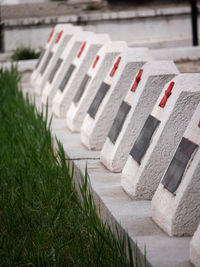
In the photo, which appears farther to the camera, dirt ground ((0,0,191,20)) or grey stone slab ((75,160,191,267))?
dirt ground ((0,0,191,20))

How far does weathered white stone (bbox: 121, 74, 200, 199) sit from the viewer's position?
13.0ft

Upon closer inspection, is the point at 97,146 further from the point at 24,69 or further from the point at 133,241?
the point at 24,69

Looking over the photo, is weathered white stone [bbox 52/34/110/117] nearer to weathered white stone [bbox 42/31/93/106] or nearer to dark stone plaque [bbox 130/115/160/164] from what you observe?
weathered white stone [bbox 42/31/93/106]

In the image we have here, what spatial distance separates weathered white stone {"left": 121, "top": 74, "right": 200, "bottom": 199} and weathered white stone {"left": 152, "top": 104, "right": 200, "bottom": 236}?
32 centimetres

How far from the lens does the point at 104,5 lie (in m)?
17.5

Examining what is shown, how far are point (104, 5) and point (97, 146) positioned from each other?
1224 centimetres

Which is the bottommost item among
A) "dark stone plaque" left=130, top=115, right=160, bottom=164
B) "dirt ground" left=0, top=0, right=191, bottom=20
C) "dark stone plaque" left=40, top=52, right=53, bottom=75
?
"dirt ground" left=0, top=0, right=191, bottom=20

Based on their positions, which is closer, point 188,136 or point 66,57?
point 188,136

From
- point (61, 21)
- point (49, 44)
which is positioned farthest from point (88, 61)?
point (61, 21)

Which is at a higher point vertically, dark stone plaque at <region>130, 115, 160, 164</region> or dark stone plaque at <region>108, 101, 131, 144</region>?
dark stone plaque at <region>130, 115, 160, 164</region>

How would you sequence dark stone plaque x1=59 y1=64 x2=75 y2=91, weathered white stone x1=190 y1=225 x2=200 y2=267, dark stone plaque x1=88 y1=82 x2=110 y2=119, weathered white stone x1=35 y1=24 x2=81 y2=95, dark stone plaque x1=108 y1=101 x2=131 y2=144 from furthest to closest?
1. weathered white stone x1=35 y1=24 x2=81 y2=95
2. dark stone plaque x1=59 y1=64 x2=75 y2=91
3. dark stone plaque x1=88 y1=82 x2=110 y2=119
4. dark stone plaque x1=108 y1=101 x2=131 y2=144
5. weathered white stone x1=190 y1=225 x2=200 y2=267

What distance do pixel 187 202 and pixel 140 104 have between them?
1.34m

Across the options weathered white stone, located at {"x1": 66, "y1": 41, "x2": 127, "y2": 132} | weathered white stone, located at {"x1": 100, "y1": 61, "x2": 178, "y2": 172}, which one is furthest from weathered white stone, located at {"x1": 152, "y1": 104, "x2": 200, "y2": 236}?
weathered white stone, located at {"x1": 66, "y1": 41, "x2": 127, "y2": 132}

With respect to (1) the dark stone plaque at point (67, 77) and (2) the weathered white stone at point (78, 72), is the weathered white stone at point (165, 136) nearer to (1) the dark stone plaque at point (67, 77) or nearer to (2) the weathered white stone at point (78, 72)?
(2) the weathered white stone at point (78, 72)
